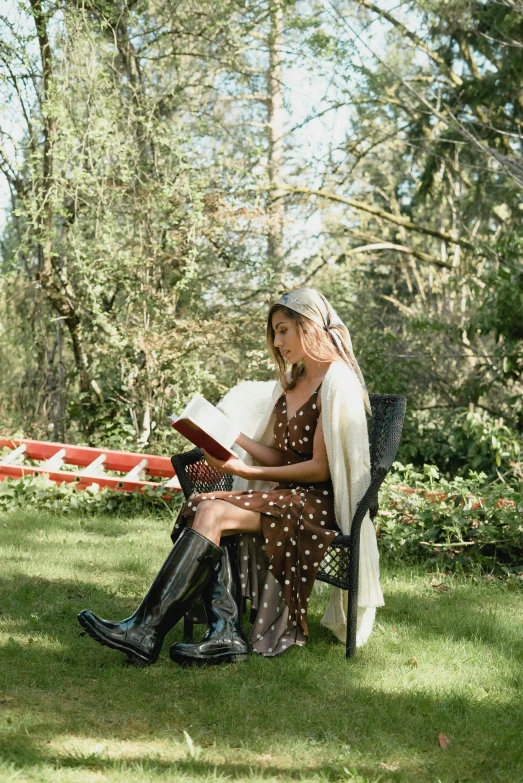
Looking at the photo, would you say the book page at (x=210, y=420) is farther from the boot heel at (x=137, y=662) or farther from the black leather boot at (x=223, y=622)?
the boot heel at (x=137, y=662)

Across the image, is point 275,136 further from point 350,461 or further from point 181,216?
point 350,461

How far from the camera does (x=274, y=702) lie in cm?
299

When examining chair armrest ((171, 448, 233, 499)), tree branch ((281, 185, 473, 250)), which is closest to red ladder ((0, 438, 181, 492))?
chair armrest ((171, 448, 233, 499))

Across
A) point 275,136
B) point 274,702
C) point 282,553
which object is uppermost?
point 275,136

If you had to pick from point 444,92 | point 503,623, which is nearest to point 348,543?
point 503,623

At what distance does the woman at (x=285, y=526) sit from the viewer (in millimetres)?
3262

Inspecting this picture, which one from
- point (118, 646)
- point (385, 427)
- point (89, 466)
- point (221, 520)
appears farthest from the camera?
point (89, 466)

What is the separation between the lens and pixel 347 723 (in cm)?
283

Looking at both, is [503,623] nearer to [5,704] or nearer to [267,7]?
[5,704]

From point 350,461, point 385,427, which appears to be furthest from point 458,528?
point 350,461

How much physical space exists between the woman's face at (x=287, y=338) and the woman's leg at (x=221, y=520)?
2.10 ft

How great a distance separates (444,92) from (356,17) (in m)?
1.43

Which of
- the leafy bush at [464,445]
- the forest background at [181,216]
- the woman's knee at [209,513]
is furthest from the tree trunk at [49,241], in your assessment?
the woman's knee at [209,513]

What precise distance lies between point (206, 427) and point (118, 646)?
0.83 metres
